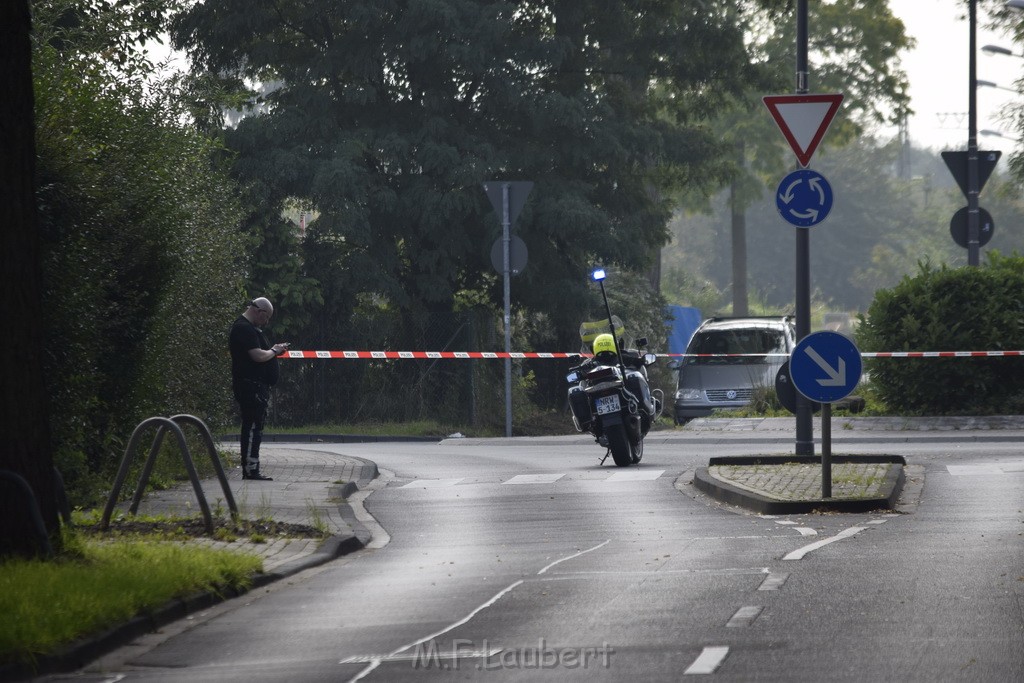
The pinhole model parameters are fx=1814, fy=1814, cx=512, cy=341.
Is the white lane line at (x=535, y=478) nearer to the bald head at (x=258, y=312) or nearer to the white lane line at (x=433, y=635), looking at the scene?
the bald head at (x=258, y=312)

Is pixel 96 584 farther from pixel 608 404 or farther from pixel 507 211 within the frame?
pixel 507 211

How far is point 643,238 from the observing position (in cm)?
3164

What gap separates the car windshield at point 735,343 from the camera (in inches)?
1191

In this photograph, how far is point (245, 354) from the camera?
55.0ft

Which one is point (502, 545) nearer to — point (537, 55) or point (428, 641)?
point (428, 641)

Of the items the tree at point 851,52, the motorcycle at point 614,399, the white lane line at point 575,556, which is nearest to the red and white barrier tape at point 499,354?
the motorcycle at point 614,399

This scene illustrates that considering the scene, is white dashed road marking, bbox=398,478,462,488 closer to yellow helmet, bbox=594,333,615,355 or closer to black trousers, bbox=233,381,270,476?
black trousers, bbox=233,381,270,476

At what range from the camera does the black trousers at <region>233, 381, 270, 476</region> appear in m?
16.8

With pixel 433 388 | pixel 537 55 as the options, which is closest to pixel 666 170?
pixel 537 55

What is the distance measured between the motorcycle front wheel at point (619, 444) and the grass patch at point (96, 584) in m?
8.21

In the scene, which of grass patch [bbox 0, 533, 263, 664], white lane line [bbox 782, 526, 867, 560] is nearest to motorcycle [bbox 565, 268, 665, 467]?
white lane line [bbox 782, 526, 867, 560]

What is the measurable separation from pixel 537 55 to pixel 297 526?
18.1 m

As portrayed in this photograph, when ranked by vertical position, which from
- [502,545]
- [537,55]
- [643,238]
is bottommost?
[502,545]

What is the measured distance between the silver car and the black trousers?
41.7ft
